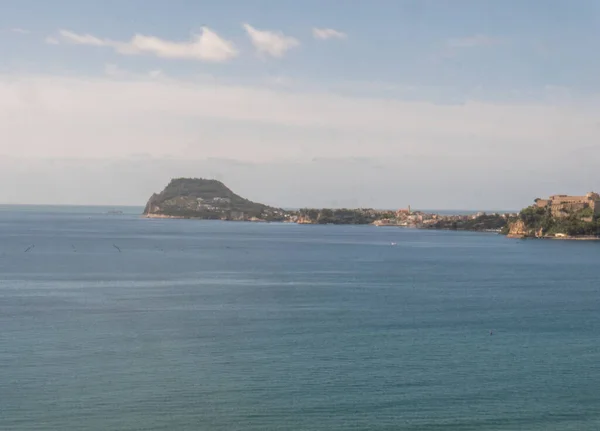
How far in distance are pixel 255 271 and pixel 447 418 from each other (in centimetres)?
3072

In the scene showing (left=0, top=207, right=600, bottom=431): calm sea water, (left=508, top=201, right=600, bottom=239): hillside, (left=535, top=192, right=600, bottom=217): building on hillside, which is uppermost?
(left=535, top=192, right=600, bottom=217): building on hillside

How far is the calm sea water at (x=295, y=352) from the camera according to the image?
52.6ft

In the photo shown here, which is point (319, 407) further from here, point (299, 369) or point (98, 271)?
point (98, 271)

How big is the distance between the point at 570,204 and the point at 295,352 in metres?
82.7

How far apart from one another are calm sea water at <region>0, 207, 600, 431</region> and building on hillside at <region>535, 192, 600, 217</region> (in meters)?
53.5

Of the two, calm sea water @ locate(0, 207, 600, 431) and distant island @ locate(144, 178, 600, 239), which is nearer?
calm sea water @ locate(0, 207, 600, 431)

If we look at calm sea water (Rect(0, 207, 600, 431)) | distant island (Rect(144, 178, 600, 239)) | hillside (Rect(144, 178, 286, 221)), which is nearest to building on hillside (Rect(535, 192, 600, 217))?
distant island (Rect(144, 178, 600, 239))

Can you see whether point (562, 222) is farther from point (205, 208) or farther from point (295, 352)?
point (205, 208)

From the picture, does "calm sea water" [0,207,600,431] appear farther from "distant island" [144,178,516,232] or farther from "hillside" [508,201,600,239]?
"distant island" [144,178,516,232]

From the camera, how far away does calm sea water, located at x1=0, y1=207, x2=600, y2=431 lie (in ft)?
52.6

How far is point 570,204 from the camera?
9638 centimetres

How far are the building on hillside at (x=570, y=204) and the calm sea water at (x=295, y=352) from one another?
5350 centimetres

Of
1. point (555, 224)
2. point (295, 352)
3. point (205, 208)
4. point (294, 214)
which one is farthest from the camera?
point (205, 208)

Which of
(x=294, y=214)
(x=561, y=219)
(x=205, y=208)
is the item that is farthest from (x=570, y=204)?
(x=205, y=208)
